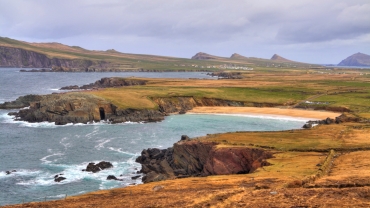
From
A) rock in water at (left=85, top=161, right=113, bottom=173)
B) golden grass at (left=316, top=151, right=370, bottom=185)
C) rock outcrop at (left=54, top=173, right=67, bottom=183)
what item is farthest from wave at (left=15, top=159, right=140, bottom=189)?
golden grass at (left=316, top=151, right=370, bottom=185)

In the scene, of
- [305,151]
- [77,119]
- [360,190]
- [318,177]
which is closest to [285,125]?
[305,151]

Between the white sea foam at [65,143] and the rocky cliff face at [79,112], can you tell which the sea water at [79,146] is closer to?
the white sea foam at [65,143]

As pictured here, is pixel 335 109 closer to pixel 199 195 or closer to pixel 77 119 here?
pixel 77 119

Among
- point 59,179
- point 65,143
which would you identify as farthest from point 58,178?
point 65,143

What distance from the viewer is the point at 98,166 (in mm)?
64688

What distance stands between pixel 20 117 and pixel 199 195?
9426 cm

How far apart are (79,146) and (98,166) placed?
55.8ft

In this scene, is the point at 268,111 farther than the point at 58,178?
Yes

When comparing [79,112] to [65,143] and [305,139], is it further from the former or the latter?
[305,139]

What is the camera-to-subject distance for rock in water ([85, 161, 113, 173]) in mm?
63375

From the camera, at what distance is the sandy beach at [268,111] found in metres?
119

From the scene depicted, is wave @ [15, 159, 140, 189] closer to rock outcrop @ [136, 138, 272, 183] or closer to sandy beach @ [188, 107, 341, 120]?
rock outcrop @ [136, 138, 272, 183]

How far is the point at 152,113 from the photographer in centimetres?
11588

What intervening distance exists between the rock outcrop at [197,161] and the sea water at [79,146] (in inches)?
135
